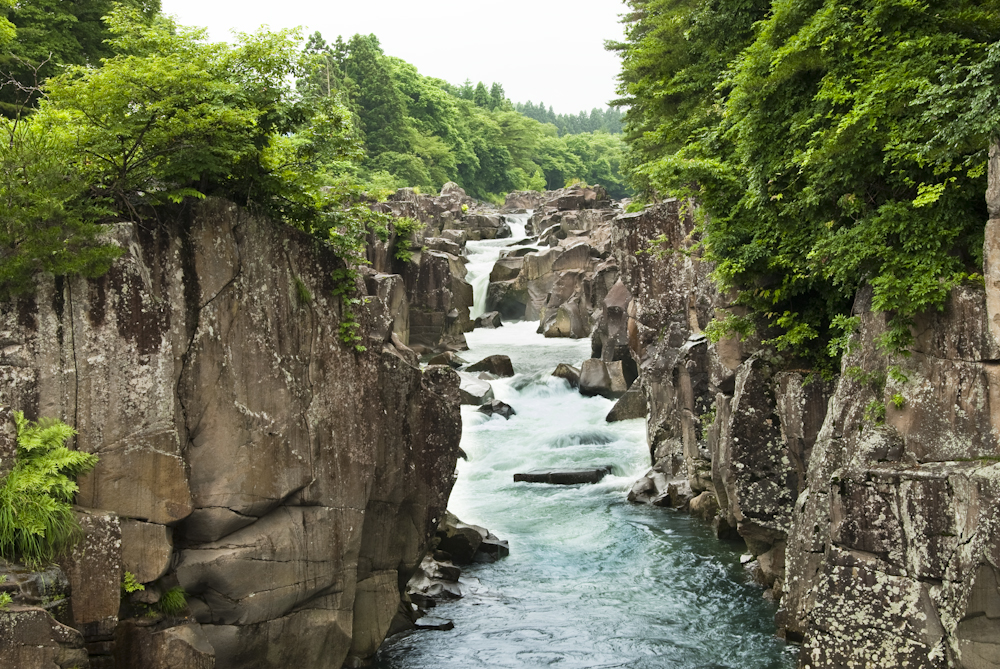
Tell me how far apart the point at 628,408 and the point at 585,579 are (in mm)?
10538

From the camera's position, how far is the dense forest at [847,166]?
30.4ft

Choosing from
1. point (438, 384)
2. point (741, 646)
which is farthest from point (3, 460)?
point (741, 646)

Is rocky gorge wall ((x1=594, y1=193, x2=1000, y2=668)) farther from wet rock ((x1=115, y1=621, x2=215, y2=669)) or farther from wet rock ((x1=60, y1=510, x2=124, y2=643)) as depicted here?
wet rock ((x1=60, y1=510, x2=124, y2=643))

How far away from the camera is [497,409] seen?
2752 cm

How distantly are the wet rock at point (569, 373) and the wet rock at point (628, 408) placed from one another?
350cm

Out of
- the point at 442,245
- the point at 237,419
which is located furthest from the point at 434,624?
the point at 442,245

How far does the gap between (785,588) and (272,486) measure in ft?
25.8

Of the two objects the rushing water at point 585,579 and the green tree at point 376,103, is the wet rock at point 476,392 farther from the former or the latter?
the green tree at point 376,103

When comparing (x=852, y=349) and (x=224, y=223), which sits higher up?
(x=224, y=223)

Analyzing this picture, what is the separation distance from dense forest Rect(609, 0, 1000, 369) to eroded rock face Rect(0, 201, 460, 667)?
21.2 ft

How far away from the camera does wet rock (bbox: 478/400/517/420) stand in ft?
90.0

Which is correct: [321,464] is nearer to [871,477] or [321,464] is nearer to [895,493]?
[871,477]

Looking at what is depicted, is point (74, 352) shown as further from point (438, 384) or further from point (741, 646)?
point (741, 646)

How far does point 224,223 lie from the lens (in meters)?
10.7
